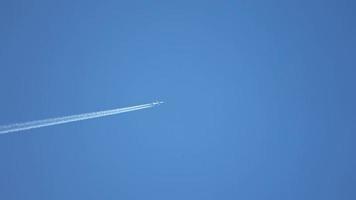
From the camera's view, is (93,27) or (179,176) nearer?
(93,27)

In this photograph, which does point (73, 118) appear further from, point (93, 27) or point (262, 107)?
point (262, 107)

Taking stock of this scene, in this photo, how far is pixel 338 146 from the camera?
324 cm

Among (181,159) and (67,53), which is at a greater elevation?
(67,53)

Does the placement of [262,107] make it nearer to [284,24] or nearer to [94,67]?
[284,24]

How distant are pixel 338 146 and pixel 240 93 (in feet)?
3.20

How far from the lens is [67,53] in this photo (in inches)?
117

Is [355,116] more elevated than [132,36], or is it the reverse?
[132,36]

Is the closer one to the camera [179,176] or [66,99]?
[66,99]

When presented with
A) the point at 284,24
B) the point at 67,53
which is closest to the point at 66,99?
the point at 67,53

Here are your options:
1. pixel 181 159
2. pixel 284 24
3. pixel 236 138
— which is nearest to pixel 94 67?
pixel 181 159

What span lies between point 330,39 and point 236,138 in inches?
44.4

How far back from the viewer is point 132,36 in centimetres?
304

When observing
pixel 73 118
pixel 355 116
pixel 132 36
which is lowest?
pixel 355 116

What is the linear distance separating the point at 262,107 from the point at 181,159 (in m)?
0.82
